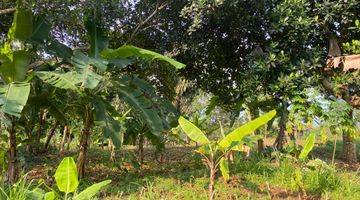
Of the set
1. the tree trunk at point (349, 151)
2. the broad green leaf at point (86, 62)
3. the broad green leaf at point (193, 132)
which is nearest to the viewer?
the broad green leaf at point (193, 132)

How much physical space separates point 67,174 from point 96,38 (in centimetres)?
365

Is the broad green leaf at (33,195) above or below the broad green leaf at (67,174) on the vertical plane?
below

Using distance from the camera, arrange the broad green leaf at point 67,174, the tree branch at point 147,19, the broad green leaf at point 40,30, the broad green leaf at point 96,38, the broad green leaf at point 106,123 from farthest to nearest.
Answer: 1. the tree branch at point 147,19
2. the broad green leaf at point 96,38
3. the broad green leaf at point 40,30
4. the broad green leaf at point 106,123
5. the broad green leaf at point 67,174

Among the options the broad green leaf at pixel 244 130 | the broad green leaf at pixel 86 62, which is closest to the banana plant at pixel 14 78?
the broad green leaf at pixel 86 62

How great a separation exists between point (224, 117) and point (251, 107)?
649 inches

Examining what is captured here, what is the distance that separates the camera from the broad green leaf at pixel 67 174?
3.96 m

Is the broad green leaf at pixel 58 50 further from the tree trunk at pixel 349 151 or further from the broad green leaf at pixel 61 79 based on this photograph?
the tree trunk at pixel 349 151

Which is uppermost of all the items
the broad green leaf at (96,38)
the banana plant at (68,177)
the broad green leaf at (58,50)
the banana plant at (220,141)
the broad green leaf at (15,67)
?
the broad green leaf at (96,38)

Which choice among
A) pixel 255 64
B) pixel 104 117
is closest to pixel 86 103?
pixel 104 117

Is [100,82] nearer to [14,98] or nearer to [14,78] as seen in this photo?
[14,78]

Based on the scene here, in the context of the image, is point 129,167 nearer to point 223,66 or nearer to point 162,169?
point 162,169

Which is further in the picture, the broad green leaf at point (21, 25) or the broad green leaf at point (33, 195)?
the broad green leaf at point (21, 25)

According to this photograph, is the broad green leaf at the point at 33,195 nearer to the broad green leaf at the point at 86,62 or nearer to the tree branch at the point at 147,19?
the broad green leaf at the point at 86,62

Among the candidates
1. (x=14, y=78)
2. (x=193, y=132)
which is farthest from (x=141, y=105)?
(x=14, y=78)
